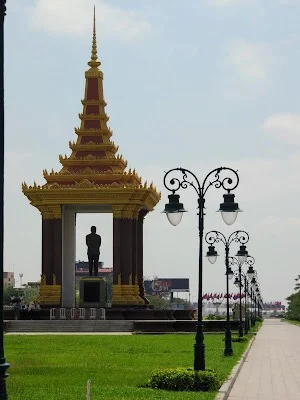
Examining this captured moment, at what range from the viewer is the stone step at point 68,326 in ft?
219

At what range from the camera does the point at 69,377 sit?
2808 centimetres

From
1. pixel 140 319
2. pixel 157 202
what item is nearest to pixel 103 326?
pixel 140 319

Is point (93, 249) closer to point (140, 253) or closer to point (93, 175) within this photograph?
point (140, 253)

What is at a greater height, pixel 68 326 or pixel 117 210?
pixel 117 210

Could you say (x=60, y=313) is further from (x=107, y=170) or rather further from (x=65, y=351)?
(x=65, y=351)

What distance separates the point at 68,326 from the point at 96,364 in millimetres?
34512

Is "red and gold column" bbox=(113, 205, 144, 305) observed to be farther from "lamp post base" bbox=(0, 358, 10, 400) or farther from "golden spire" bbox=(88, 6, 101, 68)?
"lamp post base" bbox=(0, 358, 10, 400)

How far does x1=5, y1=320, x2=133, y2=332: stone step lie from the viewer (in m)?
66.9

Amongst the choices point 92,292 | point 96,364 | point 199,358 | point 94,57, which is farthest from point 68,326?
point 199,358

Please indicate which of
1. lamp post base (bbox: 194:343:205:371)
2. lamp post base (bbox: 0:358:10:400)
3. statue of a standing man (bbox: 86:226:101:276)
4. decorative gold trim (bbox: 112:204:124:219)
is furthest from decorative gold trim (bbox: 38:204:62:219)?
lamp post base (bbox: 0:358:10:400)

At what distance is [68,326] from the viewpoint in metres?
67.6

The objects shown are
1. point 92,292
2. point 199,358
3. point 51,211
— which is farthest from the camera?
point 51,211

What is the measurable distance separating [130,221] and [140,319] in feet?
24.5

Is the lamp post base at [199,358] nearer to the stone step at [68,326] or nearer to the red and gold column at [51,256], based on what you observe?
the stone step at [68,326]
